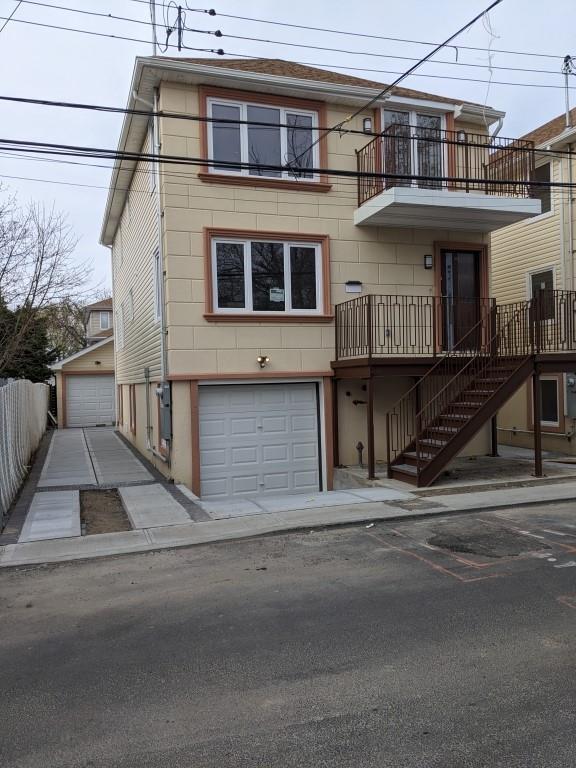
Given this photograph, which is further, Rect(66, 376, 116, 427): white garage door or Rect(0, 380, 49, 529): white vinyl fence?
Rect(66, 376, 116, 427): white garage door

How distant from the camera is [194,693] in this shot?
12.5ft

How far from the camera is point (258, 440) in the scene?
1252cm

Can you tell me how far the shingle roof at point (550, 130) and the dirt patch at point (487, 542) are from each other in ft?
40.1

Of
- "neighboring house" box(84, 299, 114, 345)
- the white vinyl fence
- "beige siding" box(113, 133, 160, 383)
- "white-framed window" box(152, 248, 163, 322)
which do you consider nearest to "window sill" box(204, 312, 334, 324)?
"white-framed window" box(152, 248, 163, 322)

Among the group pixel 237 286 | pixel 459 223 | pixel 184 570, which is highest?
pixel 459 223

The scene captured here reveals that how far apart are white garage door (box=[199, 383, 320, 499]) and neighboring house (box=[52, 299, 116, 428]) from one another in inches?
693

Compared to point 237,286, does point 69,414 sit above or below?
below

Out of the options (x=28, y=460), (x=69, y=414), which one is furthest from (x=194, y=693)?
(x=69, y=414)

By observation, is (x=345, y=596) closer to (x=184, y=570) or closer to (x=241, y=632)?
(x=241, y=632)

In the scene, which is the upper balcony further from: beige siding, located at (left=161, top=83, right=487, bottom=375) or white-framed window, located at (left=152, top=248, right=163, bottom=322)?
white-framed window, located at (left=152, top=248, right=163, bottom=322)

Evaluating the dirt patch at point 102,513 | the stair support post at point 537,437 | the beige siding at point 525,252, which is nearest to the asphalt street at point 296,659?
the dirt patch at point 102,513

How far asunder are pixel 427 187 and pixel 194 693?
1120 centimetres

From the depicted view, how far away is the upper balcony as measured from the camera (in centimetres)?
1197

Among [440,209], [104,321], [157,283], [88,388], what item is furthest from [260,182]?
[104,321]
